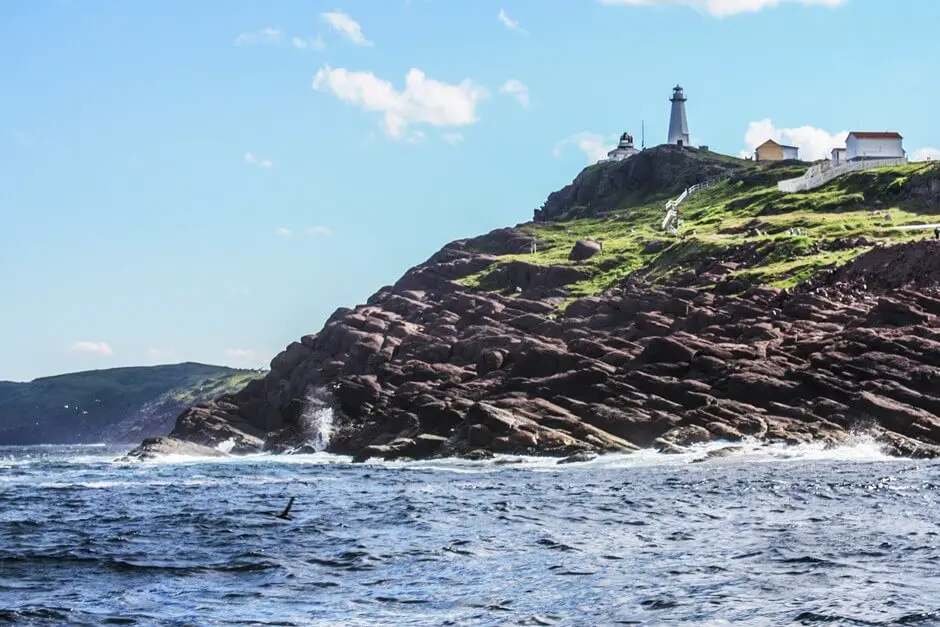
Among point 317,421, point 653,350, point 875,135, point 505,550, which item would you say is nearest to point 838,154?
point 875,135

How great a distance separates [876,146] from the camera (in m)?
174

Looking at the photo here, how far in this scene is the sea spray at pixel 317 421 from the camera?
98438mm

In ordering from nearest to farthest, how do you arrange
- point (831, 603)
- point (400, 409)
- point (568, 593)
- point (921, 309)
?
point (831, 603), point (568, 593), point (921, 309), point (400, 409)

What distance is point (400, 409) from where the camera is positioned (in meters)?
88.1

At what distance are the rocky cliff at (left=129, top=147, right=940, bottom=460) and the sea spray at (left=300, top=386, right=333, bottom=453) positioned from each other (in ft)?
0.98

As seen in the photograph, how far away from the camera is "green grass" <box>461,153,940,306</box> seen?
118 m

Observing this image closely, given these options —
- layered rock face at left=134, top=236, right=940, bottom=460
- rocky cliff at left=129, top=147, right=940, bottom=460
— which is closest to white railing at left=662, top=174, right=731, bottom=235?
rocky cliff at left=129, top=147, right=940, bottom=460

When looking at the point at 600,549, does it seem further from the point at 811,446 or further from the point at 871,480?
the point at 811,446

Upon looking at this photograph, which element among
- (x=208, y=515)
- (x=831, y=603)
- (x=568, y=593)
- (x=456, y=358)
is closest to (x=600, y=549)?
(x=568, y=593)

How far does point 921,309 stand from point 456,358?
37.3 meters

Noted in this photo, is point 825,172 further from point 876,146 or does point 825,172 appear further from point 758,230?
point 758,230

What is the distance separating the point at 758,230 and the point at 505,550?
106m

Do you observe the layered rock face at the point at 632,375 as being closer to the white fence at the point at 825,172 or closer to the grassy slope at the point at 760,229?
the grassy slope at the point at 760,229

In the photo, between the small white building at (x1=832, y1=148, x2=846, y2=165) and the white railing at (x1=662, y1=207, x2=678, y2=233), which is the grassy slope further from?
the small white building at (x1=832, y1=148, x2=846, y2=165)
